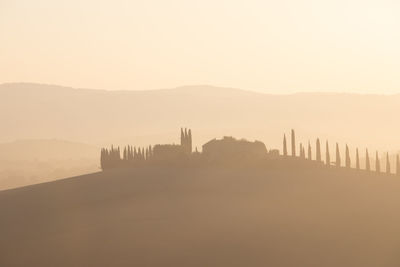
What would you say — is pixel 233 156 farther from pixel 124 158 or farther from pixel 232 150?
pixel 124 158

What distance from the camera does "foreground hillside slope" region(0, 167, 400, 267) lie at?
6419 centimetres

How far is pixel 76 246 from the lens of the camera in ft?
224

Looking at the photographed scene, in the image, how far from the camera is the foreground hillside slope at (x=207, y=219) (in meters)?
64.2

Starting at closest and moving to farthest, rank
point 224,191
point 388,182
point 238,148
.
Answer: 1. point 224,191
2. point 388,182
3. point 238,148

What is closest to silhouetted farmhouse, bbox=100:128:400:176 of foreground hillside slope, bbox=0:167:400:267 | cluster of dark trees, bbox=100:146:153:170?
cluster of dark trees, bbox=100:146:153:170

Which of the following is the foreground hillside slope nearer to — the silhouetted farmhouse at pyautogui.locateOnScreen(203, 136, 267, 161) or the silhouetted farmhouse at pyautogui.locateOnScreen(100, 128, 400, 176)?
the silhouetted farmhouse at pyautogui.locateOnScreen(100, 128, 400, 176)

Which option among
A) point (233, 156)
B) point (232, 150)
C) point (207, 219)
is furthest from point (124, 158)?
point (207, 219)

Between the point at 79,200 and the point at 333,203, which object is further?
the point at 79,200

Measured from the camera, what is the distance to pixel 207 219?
245ft

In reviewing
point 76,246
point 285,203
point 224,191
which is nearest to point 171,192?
point 224,191

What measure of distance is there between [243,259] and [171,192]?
92.2ft

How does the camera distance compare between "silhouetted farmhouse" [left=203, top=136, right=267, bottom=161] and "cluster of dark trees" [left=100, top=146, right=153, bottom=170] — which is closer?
"silhouetted farmhouse" [left=203, top=136, right=267, bottom=161]

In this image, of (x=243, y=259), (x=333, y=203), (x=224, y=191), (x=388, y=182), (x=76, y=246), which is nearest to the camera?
(x=243, y=259)

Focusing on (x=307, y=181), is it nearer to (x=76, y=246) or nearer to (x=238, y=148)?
(x=238, y=148)
